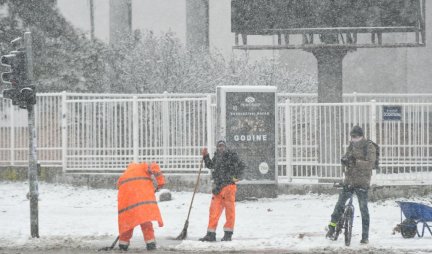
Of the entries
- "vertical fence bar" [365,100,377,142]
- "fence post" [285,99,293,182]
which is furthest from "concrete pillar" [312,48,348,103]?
"vertical fence bar" [365,100,377,142]

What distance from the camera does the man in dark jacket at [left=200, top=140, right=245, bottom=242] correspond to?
15883 millimetres

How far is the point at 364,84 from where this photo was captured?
1871 inches

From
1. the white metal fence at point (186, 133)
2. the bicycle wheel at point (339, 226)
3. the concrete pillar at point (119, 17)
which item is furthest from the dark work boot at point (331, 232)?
the concrete pillar at point (119, 17)

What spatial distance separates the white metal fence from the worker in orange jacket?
8.18 meters

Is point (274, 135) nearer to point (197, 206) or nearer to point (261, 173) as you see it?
point (261, 173)

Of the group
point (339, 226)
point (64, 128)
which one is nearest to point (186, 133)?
point (64, 128)

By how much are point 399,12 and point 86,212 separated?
8138 mm

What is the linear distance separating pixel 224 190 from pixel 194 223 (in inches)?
114

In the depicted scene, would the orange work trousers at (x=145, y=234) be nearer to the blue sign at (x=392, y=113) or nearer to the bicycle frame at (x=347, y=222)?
the bicycle frame at (x=347, y=222)

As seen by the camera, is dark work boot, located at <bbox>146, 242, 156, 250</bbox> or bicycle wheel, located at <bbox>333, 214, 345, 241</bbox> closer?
dark work boot, located at <bbox>146, 242, 156, 250</bbox>

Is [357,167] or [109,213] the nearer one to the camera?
[357,167]

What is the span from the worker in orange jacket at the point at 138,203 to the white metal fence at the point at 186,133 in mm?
8179

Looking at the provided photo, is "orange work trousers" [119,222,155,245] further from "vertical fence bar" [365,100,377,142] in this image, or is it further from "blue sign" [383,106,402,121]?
"blue sign" [383,106,402,121]

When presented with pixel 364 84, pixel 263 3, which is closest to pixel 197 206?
pixel 263 3
